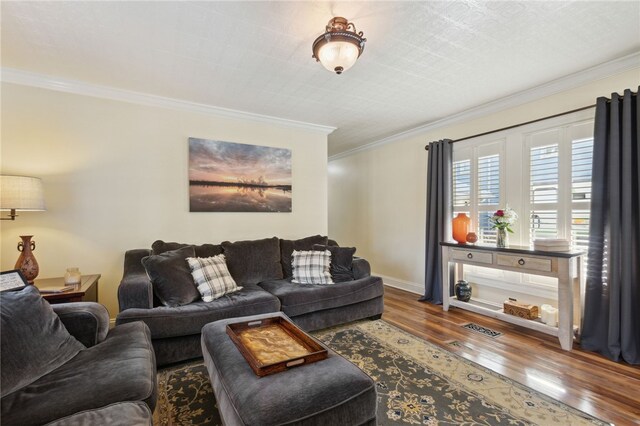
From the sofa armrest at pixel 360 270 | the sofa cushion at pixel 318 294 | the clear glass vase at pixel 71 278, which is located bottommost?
the sofa cushion at pixel 318 294

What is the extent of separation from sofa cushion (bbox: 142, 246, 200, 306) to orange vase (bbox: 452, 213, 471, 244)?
307cm

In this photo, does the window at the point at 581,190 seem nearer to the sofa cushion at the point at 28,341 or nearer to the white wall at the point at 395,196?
the white wall at the point at 395,196

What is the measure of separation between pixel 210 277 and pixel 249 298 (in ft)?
1.43

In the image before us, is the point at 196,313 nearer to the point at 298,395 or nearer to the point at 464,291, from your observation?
the point at 298,395

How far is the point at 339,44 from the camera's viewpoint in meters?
1.99

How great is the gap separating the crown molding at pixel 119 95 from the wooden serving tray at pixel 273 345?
2743 mm

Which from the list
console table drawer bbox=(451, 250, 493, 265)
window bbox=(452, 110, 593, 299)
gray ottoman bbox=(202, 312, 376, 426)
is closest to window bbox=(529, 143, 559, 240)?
window bbox=(452, 110, 593, 299)

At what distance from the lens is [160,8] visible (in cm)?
192

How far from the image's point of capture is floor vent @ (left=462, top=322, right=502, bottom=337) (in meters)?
3.01

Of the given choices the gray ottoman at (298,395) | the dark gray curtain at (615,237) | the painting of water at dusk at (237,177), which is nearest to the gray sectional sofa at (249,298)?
the painting of water at dusk at (237,177)

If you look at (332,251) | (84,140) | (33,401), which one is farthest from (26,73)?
(332,251)

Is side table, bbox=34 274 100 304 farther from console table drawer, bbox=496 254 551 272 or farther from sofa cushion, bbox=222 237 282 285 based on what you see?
console table drawer, bbox=496 254 551 272

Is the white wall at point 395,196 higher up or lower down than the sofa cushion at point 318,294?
higher up

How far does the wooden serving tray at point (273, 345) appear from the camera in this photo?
1.48 m
